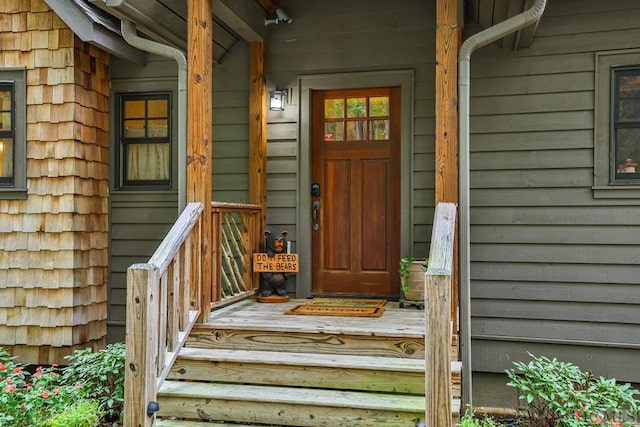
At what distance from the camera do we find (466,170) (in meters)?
3.77

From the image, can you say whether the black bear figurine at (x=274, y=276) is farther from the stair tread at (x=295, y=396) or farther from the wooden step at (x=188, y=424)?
the wooden step at (x=188, y=424)

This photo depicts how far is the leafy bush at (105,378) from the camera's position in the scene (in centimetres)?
372

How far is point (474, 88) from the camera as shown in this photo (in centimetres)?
480

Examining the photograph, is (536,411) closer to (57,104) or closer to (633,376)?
(633,376)

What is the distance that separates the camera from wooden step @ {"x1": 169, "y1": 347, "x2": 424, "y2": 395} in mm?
3293

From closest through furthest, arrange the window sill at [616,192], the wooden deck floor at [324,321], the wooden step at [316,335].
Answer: the wooden step at [316,335] < the wooden deck floor at [324,321] < the window sill at [616,192]

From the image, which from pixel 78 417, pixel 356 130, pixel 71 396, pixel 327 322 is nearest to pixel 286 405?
pixel 327 322

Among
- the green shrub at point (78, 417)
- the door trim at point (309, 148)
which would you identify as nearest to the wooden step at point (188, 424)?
the green shrub at point (78, 417)

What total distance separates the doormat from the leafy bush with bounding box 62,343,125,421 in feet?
4.16

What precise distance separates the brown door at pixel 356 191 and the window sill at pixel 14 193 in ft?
8.48

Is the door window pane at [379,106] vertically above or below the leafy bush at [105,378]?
above

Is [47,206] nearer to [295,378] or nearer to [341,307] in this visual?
[341,307]

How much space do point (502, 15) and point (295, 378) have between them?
320cm

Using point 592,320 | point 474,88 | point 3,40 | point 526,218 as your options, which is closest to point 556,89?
point 474,88
